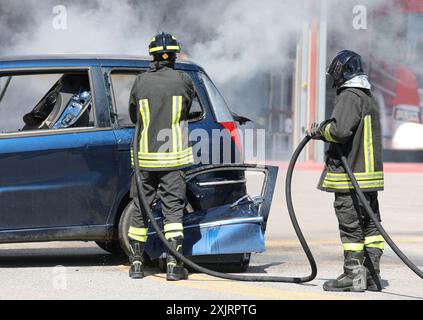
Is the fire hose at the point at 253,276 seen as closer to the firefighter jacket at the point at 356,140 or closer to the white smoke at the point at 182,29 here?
the firefighter jacket at the point at 356,140

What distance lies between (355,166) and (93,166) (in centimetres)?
179

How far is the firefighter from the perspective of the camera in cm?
638

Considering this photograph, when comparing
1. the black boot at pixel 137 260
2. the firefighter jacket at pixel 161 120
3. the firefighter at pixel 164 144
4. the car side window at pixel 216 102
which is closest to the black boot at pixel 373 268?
the firefighter at pixel 164 144

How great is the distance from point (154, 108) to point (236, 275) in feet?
3.96

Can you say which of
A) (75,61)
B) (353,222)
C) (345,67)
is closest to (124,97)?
(75,61)

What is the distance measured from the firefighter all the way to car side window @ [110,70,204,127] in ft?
1.62

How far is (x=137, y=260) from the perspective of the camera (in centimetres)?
646

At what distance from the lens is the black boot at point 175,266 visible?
6352 millimetres

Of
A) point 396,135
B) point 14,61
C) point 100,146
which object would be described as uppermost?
point 14,61

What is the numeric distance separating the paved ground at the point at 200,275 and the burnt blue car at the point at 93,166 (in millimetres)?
292

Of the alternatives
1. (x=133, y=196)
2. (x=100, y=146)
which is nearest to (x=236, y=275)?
(x=133, y=196)

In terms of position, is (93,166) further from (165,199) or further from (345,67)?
(345,67)
